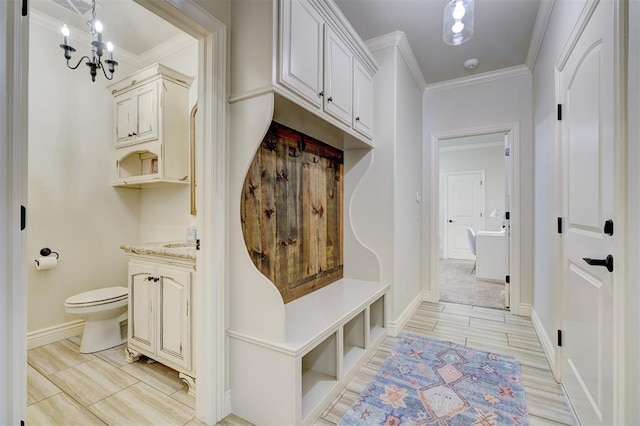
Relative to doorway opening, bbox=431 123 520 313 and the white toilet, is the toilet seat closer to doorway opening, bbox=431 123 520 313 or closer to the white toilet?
the white toilet

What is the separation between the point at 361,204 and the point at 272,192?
1.06 metres

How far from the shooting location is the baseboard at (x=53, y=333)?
229cm

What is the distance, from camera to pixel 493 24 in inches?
95.0

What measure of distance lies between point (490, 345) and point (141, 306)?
2720mm

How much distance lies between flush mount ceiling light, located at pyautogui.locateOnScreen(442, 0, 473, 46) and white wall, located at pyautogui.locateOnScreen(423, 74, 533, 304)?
1.57 m

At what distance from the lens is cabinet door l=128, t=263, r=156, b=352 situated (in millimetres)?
1923

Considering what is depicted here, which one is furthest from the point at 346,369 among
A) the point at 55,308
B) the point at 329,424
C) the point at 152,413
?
the point at 55,308

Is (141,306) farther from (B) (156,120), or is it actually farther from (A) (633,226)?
(A) (633,226)

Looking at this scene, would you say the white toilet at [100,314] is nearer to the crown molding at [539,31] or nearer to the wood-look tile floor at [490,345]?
the wood-look tile floor at [490,345]

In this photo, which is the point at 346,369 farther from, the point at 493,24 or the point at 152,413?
the point at 493,24

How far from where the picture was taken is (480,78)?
3.28 meters

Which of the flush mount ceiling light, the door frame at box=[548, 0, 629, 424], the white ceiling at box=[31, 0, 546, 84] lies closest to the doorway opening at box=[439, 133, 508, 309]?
the white ceiling at box=[31, 0, 546, 84]

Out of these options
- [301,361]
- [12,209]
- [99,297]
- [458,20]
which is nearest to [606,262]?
[301,361]

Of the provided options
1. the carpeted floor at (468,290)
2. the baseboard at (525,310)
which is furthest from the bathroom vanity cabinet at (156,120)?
the baseboard at (525,310)
